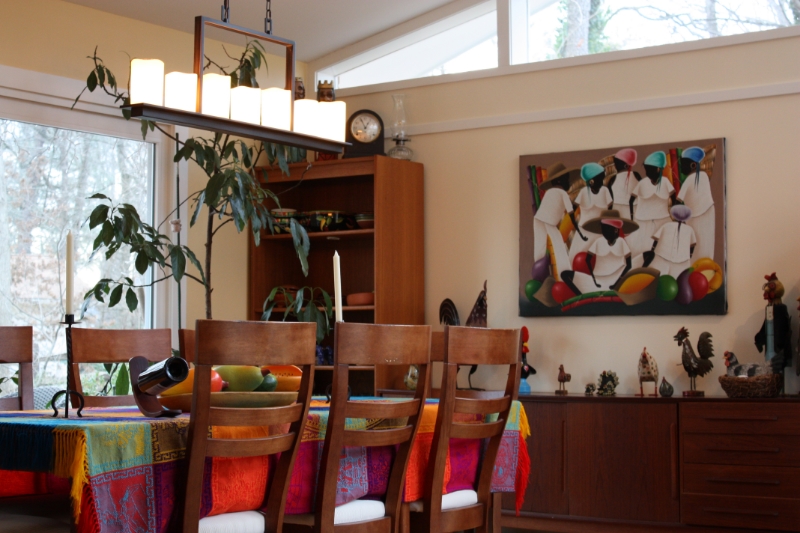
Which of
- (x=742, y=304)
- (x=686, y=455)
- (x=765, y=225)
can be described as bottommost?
(x=686, y=455)

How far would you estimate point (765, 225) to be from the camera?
4.61 meters

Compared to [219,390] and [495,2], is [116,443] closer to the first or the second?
[219,390]

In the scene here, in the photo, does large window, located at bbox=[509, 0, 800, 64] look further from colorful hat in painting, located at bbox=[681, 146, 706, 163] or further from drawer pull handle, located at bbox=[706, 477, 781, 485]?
drawer pull handle, located at bbox=[706, 477, 781, 485]

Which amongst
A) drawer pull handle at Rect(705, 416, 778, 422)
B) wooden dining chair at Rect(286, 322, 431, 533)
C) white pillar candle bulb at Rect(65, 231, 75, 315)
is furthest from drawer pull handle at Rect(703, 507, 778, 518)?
white pillar candle bulb at Rect(65, 231, 75, 315)

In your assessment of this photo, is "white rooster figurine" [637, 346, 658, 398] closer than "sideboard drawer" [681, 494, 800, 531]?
No

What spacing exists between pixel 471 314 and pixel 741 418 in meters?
1.49

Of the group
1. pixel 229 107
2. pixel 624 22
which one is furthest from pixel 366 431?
pixel 624 22

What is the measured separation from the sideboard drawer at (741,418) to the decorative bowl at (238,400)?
262cm

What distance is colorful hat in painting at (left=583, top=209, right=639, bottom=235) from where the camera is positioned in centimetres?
487

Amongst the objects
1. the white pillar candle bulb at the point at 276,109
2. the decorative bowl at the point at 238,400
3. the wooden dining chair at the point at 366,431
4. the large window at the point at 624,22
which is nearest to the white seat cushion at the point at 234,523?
the wooden dining chair at the point at 366,431

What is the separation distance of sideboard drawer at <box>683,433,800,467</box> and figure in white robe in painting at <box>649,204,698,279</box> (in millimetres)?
903

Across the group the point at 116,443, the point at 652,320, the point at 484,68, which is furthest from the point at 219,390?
the point at 484,68

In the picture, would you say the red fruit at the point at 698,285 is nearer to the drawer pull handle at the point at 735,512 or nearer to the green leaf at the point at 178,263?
the drawer pull handle at the point at 735,512

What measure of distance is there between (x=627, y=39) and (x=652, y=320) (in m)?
1.57
